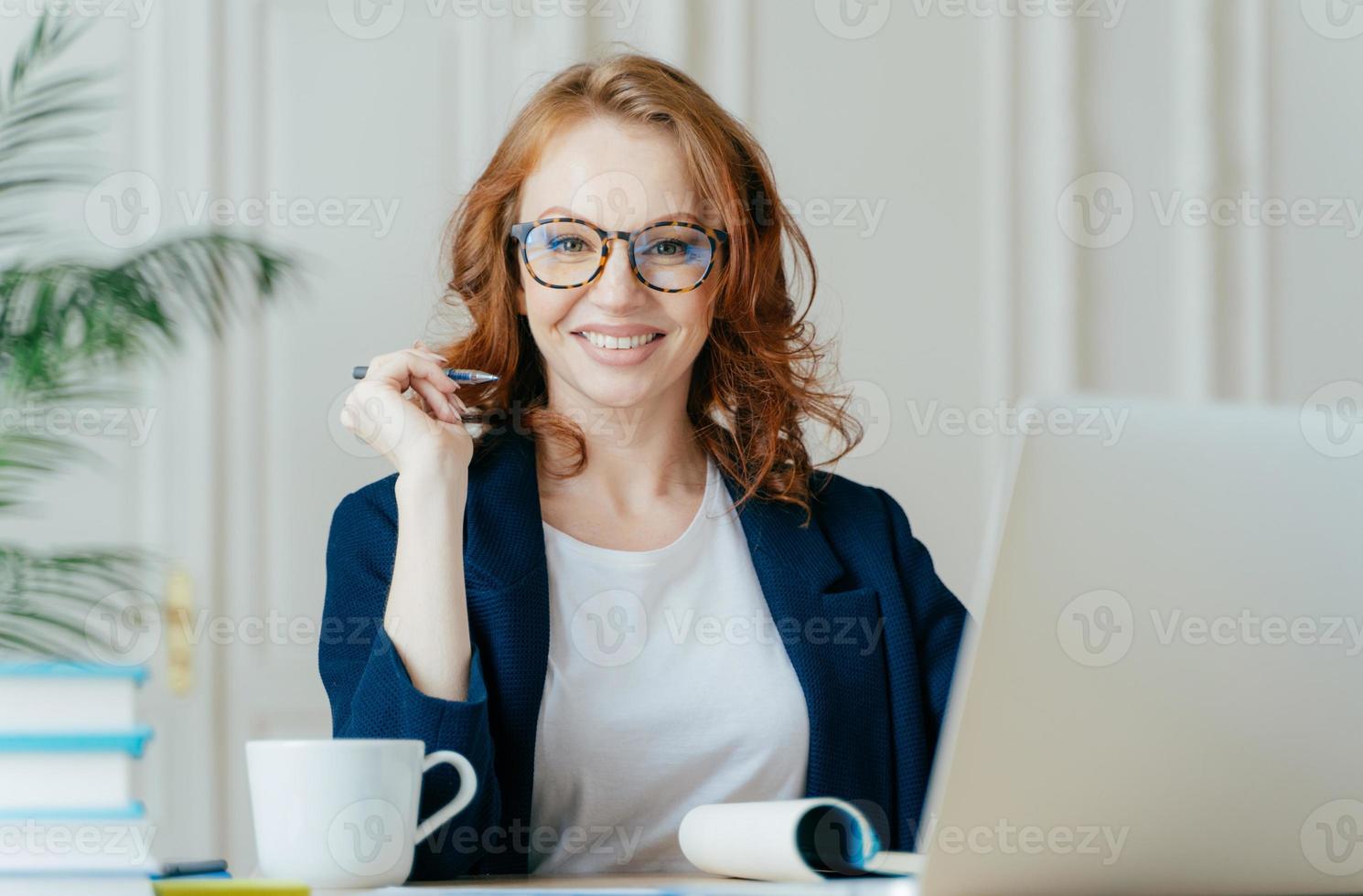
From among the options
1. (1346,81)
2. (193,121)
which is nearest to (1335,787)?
(193,121)

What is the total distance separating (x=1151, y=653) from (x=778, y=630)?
93 centimetres

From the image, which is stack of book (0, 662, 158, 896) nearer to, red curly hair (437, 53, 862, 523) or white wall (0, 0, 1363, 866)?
red curly hair (437, 53, 862, 523)

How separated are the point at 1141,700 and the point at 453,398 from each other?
0.98m

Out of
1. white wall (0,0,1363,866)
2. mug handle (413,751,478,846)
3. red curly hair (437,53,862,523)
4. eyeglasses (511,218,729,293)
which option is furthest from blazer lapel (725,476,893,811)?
white wall (0,0,1363,866)

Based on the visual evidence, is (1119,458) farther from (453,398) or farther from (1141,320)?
(1141,320)

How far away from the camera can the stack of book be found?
2.34ft

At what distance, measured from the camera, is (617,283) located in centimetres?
164

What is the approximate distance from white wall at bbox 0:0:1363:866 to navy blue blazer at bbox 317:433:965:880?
1067mm

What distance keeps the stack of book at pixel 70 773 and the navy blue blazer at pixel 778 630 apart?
0.54 metres

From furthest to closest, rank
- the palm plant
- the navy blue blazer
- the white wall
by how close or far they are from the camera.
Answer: the white wall → the palm plant → the navy blue blazer

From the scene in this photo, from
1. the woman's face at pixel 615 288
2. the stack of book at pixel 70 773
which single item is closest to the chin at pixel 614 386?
the woman's face at pixel 615 288

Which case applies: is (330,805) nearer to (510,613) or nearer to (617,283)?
→ (510,613)

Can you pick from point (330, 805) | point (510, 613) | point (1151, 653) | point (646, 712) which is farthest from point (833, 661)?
point (1151, 653)

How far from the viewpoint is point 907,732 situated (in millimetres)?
1610
